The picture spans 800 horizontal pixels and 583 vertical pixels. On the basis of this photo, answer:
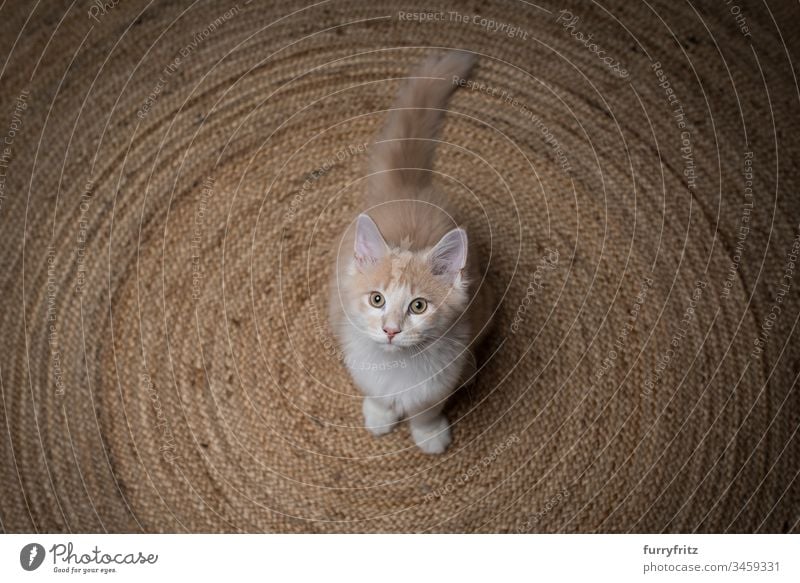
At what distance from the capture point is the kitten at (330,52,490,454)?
79cm

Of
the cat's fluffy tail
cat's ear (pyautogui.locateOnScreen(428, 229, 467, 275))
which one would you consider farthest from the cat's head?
the cat's fluffy tail

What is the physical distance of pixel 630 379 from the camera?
3.43ft

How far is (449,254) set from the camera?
2.60ft

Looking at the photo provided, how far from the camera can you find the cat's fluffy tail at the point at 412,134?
0.97 m

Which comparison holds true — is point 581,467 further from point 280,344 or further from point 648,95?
point 648,95

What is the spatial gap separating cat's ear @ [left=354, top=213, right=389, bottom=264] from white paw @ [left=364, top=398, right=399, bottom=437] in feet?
0.94

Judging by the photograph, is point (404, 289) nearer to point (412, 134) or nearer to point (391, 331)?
point (391, 331)

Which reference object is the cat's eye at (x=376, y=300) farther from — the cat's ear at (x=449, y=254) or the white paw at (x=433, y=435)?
the white paw at (x=433, y=435)

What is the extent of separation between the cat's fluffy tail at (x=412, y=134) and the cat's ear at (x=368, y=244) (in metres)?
0.17

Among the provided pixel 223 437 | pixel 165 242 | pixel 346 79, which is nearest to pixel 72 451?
pixel 223 437

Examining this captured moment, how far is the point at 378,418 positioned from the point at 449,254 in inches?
14.1

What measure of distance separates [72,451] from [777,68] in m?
1.39
